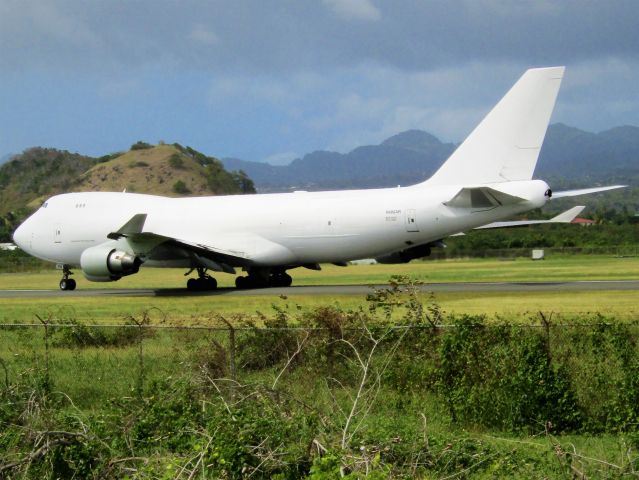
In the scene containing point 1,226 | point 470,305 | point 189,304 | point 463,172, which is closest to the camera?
point 470,305

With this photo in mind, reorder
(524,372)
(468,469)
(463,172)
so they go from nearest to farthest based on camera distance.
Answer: (468,469), (524,372), (463,172)

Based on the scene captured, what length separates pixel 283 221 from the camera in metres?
37.1

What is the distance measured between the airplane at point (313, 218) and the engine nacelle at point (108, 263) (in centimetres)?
5

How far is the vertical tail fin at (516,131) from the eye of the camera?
3212cm

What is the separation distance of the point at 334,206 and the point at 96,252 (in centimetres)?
903

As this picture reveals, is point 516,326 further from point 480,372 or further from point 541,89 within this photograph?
point 541,89

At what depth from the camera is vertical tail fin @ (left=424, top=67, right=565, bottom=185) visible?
3212 cm

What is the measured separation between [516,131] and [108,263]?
15287mm

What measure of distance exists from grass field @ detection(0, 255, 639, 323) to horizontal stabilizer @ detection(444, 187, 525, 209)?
2.98m

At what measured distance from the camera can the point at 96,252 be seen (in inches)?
1415

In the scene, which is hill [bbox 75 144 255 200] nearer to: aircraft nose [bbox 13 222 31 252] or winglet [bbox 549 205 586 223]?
aircraft nose [bbox 13 222 31 252]

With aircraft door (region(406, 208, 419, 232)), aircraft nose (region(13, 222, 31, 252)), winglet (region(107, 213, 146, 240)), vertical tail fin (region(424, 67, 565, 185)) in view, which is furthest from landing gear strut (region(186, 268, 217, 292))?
vertical tail fin (region(424, 67, 565, 185))

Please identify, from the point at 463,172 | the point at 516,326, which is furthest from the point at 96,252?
the point at 516,326

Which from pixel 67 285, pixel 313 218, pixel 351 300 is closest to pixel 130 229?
pixel 313 218
